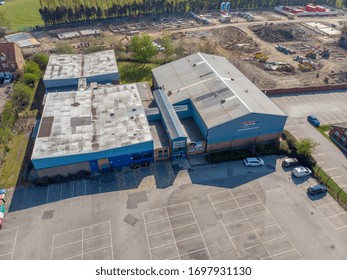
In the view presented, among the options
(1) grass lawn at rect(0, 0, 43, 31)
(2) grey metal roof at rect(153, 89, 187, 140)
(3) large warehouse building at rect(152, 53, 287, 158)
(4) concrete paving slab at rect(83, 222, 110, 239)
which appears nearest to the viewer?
(4) concrete paving slab at rect(83, 222, 110, 239)

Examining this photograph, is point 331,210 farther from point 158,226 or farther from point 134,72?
point 134,72

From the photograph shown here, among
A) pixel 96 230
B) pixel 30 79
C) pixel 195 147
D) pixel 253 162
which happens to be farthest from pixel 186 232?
pixel 30 79

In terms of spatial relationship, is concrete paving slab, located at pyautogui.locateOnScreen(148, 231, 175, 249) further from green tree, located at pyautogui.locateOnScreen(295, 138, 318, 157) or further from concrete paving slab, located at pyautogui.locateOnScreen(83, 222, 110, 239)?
green tree, located at pyautogui.locateOnScreen(295, 138, 318, 157)

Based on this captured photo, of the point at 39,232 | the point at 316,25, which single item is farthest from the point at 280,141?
the point at 316,25

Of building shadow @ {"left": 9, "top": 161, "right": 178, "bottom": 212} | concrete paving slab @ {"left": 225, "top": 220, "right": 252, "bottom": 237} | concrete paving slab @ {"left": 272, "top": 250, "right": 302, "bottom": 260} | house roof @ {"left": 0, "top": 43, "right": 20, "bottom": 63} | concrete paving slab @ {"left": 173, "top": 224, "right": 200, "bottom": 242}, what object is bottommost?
concrete paving slab @ {"left": 272, "top": 250, "right": 302, "bottom": 260}

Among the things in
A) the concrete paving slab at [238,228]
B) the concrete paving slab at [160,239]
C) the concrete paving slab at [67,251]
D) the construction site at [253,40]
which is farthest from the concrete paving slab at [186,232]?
the construction site at [253,40]

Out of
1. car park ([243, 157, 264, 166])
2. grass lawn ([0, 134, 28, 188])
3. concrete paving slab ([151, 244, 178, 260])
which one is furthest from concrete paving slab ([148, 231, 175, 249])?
grass lawn ([0, 134, 28, 188])
